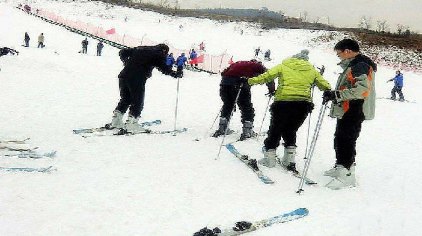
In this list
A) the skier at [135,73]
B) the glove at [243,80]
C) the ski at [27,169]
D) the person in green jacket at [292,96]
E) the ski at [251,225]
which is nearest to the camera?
the ski at [251,225]

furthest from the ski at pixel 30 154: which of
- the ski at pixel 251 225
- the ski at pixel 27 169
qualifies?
the ski at pixel 251 225

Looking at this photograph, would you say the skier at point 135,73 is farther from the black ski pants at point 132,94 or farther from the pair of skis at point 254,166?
the pair of skis at point 254,166

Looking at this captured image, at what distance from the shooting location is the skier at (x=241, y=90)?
7.11 m

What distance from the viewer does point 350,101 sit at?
514 centimetres

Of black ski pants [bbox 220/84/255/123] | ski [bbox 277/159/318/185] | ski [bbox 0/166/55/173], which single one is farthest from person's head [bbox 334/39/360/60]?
ski [bbox 0/166/55/173]

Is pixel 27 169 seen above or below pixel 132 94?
below

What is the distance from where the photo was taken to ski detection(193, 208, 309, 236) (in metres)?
3.56

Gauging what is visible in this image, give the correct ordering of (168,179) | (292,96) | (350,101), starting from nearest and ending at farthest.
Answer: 1. (168,179)
2. (350,101)
3. (292,96)

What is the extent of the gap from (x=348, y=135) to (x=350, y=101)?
409mm

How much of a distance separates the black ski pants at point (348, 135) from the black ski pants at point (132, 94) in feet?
10.7

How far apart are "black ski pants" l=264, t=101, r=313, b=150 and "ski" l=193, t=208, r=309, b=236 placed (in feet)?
5.12

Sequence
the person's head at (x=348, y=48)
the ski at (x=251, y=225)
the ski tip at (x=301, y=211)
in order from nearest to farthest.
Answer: the ski at (x=251, y=225)
the ski tip at (x=301, y=211)
the person's head at (x=348, y=48)

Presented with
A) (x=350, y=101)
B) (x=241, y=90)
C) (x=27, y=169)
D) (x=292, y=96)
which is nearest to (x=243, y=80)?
(x=241, y=90)

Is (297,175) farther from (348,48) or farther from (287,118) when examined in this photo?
(348,48)
